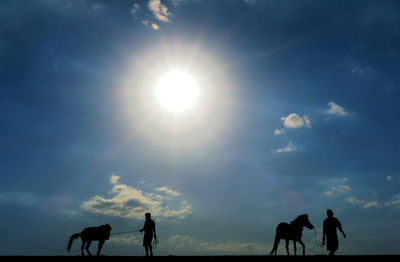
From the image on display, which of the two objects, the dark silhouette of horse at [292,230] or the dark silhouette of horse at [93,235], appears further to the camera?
the dark silhouette of horse at [93,235]

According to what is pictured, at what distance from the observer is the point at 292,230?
21.4 meters

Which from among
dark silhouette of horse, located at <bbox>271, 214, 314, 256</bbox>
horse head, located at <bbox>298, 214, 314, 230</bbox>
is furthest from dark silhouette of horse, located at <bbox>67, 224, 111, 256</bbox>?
horse head, located at <bbox>298, 214, 314, 230</bbox>

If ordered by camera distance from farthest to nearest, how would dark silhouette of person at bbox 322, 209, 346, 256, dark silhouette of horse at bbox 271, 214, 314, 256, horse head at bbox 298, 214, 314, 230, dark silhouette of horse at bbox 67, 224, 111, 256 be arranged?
dark silhouette of horse at bbox 67, 224, 111, 256
horse head at bbox 298, 214, 314, 230
dark silhouette of horse at bbox 271, 214, 314, 256
dark silhouette of person at bbox 322, 209, 346, 256

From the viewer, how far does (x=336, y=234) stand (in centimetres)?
1905

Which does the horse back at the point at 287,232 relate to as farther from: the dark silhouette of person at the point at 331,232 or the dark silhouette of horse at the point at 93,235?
the dark silhouette of horse at the point at 93,235

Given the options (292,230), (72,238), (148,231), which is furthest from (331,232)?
(72,238)

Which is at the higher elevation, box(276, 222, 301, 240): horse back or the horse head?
the horse head

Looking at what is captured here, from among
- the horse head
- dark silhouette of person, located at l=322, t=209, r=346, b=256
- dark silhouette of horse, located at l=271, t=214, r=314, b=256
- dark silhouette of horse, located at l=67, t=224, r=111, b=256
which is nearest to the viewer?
dark silhouette of person, located at l=322, t=209, r=346, b=256

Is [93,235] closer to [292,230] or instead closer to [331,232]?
[292,230]

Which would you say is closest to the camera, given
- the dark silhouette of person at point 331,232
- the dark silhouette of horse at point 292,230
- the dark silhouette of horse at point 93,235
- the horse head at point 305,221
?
the dark silhouette of person at point 331,232

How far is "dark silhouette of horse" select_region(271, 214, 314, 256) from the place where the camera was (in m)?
21.2

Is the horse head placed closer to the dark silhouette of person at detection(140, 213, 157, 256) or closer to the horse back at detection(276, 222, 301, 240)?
the horse back at detection(276, 222, 301, 240)

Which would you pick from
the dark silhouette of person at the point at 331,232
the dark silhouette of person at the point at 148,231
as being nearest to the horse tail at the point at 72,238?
the dark silhouette of person at the point at 148,231

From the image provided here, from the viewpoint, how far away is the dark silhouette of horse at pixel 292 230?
21234 mm
